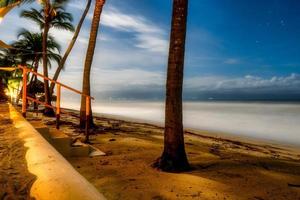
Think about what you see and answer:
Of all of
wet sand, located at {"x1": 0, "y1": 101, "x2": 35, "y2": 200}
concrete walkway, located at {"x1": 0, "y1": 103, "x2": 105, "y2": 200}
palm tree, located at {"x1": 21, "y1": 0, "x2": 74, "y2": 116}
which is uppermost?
palm tree, located at {"x1": 21, "y1": 0, "x2": 74, "y2": 116}

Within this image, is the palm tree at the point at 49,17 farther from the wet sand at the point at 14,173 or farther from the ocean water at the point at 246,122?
the wet sand at the point at 14,173

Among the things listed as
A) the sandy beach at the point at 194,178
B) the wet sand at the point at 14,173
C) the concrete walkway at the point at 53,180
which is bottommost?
the sandy beach at the point at 194,178

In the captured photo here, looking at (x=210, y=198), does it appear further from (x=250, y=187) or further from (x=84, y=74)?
(x=84, y=74)

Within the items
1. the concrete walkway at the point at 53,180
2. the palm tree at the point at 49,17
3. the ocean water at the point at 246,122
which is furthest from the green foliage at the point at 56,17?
the concrete walkway at the point at 53,180

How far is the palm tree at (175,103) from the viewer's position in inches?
209

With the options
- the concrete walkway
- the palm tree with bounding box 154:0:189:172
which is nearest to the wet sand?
the concrete walkway

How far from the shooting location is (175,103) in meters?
5.32

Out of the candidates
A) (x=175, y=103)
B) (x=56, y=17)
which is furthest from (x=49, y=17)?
(x=175, y=103)

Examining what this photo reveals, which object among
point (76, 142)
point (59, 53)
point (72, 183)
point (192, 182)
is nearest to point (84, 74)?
point (76, 142)

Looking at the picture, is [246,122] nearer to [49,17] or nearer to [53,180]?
[49,17]

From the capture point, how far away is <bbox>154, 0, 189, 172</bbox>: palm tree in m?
5.31

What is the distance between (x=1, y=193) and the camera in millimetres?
2105

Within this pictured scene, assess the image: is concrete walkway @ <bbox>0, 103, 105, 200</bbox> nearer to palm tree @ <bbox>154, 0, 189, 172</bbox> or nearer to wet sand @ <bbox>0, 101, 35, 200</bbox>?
wet sand @ <bbox>0, 101, 35, 200</bbox>

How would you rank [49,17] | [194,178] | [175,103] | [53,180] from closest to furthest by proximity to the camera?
[53,180], [194,178], [175,103], [49,17]
